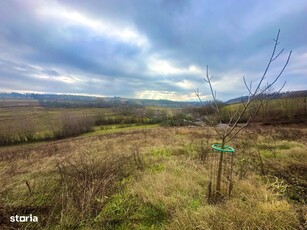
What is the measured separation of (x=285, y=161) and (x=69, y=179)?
7102 millimetres

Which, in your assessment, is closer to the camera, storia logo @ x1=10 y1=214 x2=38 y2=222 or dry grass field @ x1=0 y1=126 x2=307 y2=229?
dry grass field @ x1=0 y1=126 x2=307 y2=229

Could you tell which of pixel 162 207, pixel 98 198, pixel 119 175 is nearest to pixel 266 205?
pixel 162 207

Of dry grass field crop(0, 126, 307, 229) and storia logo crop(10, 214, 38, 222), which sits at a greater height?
dry grass field crop(0, 126, 307, 229)

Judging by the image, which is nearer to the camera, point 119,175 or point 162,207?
point 162,207

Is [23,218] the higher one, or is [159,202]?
[159,202]

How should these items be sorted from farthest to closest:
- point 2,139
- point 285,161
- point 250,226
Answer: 1. point 2,139
2. point 285,161
3. point 250,226

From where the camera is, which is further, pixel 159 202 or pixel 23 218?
pixel 159 202

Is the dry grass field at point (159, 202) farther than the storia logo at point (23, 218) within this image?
No

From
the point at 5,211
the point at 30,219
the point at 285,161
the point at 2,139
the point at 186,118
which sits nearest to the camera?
the point at 30,219

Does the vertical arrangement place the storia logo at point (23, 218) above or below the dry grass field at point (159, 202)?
below

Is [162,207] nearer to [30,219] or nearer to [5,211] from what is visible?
[30,219]

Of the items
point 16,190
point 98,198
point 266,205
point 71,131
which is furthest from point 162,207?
point 71,131

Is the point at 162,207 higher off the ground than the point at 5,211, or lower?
higher

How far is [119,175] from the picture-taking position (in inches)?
205
